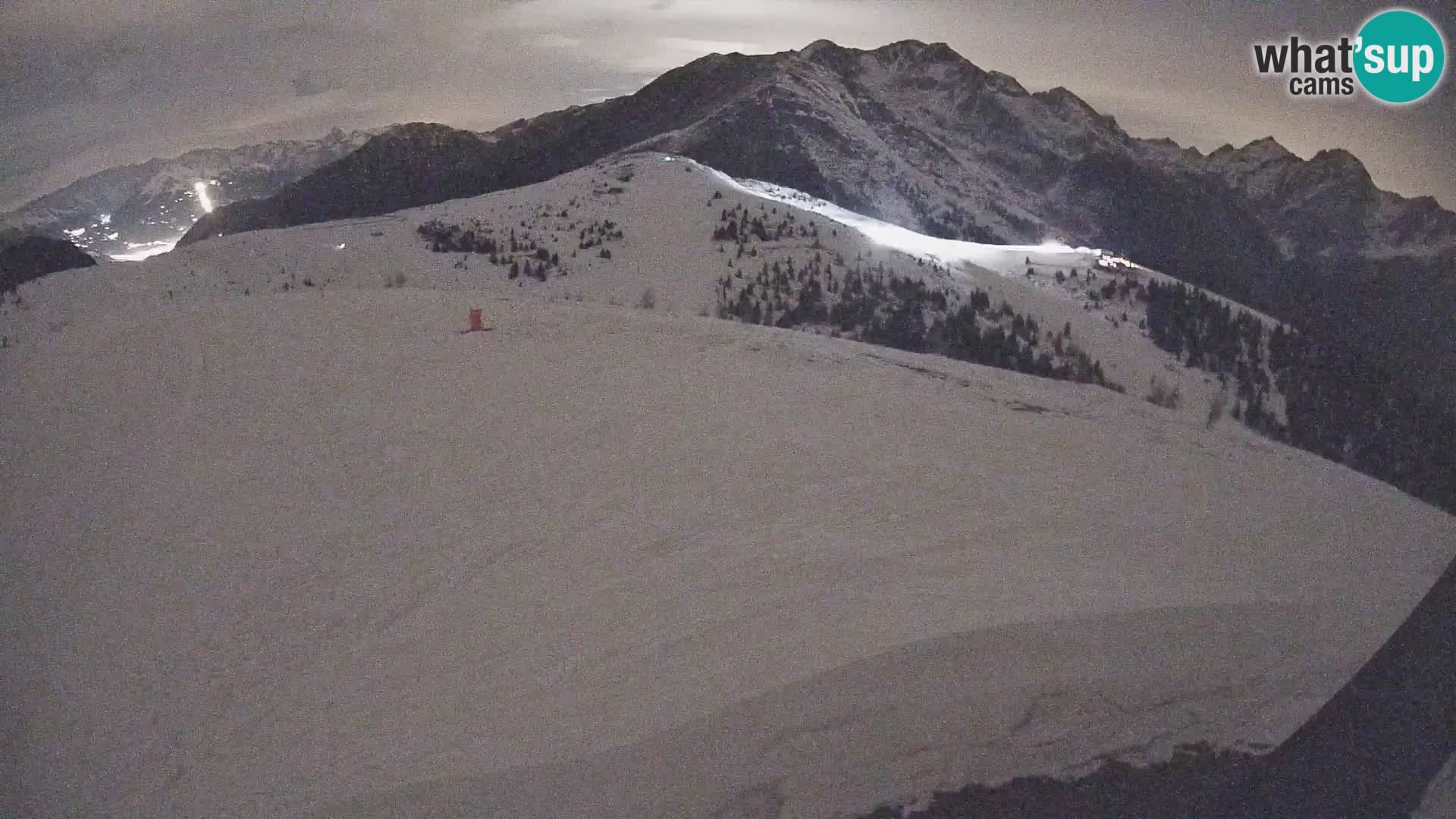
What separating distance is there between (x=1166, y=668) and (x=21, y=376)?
9.77 metres

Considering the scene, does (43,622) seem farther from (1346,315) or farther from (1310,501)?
(1346,315)

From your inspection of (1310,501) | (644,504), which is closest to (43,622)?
(644,504)

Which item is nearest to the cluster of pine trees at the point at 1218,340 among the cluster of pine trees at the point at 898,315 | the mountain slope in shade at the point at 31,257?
the cluster of pine trees at the point at 898,315

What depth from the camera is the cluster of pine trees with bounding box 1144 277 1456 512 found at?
12.9 metres

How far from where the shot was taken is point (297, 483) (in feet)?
20.2

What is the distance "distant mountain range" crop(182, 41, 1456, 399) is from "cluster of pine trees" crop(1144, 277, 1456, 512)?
871cm

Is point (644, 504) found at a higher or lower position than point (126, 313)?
lower

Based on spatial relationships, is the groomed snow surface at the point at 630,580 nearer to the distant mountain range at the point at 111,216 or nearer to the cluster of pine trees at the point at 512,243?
the distant mountain range at the point at 111,216

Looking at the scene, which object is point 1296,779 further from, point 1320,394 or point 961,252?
point 961,252

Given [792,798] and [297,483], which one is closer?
[792,798]

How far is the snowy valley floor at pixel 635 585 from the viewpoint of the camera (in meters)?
3.62

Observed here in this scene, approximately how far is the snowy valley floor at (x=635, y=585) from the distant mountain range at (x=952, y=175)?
27.1m

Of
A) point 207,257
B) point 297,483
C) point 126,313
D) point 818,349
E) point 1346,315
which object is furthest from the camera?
point 1346,315

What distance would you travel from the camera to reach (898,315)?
17.3 m
